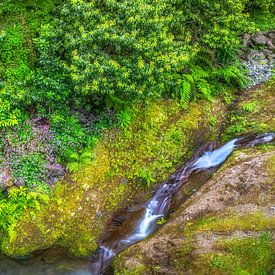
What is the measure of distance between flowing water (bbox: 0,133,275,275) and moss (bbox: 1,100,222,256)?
26 cm

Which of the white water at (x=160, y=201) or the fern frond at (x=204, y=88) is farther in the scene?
the fern frond at (x=204, y=88)

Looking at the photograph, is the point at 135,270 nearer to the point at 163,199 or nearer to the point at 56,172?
the point at 163,199

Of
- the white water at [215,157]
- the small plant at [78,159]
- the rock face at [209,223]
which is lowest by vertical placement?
the white water at [215,157]

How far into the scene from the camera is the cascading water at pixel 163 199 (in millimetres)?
9180

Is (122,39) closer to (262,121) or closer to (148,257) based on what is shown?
(148,257)

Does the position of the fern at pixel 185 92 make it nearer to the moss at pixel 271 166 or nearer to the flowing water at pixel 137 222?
the flowing water at pixel 137 222

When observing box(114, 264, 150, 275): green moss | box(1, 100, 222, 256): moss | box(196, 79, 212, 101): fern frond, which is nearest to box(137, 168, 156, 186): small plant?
box(1, 100, 222, 256): moss

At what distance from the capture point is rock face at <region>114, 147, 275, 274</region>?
8.20m

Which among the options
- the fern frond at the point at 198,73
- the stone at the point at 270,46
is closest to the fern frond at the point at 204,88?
the fern frond at the point at 198,73

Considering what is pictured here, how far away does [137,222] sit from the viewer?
386 inches

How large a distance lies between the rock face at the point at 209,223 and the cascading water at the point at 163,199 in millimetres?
494

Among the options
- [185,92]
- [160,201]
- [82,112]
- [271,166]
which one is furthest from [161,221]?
[185,92]

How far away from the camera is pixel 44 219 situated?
9.02 metres

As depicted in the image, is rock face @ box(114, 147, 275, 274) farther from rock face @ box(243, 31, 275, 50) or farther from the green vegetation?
rock face @ box(243, 31, 275, 50)
